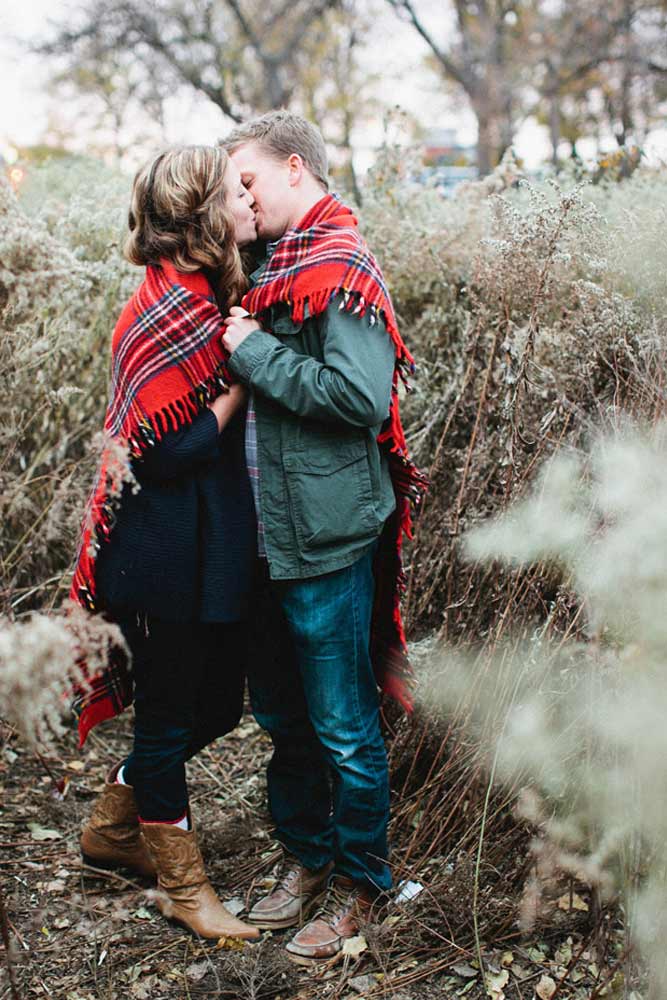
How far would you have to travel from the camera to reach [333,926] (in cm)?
242

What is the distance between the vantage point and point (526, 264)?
2664 mm

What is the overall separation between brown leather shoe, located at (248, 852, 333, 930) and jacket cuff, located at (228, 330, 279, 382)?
1385mm

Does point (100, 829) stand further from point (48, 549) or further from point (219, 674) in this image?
point (48, 549)

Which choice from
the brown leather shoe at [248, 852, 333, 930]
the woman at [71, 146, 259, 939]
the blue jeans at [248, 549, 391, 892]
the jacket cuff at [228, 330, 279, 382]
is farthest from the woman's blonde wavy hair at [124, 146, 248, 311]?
the brown leather shoe at [248, 852, 333, 930]

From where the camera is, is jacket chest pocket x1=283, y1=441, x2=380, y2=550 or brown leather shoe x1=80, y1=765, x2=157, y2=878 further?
brown leather shoe x1=80, y1=765, x2=157, y2=878

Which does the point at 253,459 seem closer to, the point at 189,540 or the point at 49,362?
the point at 189,540

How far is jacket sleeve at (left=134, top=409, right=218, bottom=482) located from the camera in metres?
2.21

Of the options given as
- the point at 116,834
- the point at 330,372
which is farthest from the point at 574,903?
the point at 330,372

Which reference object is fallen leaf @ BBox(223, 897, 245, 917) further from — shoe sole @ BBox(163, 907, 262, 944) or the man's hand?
the man's hand

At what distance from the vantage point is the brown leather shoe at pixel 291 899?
2.51 meters

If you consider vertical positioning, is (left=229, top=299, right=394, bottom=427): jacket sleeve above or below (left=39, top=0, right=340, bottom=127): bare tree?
below

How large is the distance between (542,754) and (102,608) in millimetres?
1148

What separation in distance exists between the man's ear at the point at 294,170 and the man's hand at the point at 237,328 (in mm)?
375

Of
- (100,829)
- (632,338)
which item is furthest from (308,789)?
(632,338)
